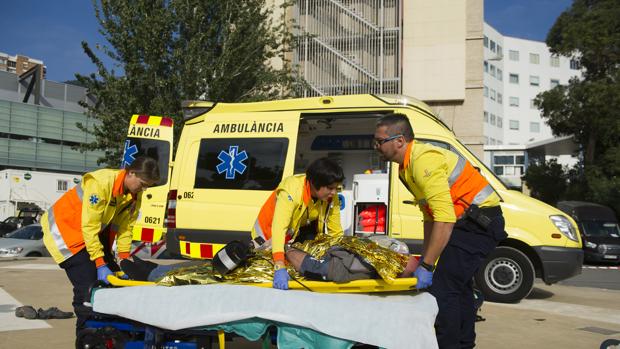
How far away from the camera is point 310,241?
14.6 ft

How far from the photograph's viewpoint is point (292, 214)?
4.04 m

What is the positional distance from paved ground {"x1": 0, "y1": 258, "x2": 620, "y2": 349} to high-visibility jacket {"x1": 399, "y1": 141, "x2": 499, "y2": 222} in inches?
75.2

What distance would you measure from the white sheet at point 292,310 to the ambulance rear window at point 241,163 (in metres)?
4.00

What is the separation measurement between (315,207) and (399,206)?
3.07 metres

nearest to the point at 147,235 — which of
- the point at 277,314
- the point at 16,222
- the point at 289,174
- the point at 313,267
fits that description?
the point at 289,174

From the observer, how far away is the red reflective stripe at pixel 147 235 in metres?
9.56

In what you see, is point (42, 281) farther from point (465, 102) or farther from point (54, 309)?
point (465, 102)

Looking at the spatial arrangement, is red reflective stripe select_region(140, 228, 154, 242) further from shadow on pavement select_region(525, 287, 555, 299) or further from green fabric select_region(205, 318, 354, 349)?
green fabric select_region(205, 318, 354, 349)

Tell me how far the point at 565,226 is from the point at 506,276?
1.01 m

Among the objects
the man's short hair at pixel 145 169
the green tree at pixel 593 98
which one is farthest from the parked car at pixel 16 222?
the green tree at pixel 593 98

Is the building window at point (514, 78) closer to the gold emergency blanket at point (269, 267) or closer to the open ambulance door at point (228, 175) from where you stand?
the open ambulance door at point (228, 175)

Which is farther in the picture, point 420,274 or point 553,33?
point 553,33

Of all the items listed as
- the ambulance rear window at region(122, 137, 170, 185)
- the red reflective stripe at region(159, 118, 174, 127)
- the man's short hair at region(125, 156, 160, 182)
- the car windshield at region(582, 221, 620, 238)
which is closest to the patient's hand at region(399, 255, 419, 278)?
the man's short hair at region(125, 156, 160, 182)

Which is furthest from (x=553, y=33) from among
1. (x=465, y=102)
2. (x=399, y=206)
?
(x=399, y=206)
